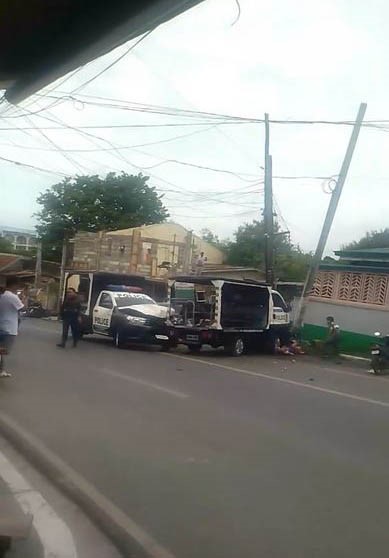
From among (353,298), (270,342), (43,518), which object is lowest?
(43,518)

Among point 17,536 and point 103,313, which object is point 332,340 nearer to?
point 103,313

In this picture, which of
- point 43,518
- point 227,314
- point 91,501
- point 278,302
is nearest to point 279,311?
point 278,302

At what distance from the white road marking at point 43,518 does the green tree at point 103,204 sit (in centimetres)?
3322

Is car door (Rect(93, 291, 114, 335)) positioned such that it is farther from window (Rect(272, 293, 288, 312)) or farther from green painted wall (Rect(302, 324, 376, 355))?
green painted wall (Rect(302, 324, 376, 355))

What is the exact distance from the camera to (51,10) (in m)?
3.78

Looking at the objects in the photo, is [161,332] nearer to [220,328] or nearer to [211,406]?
[220,328]

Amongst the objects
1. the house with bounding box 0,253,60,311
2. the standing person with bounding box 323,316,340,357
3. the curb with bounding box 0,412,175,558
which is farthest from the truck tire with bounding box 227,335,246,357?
the house with bounding box 0,253,60,311

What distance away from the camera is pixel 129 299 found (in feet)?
65.5

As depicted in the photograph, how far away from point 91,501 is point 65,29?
10.6ft

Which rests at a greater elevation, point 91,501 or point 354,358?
point 91,501

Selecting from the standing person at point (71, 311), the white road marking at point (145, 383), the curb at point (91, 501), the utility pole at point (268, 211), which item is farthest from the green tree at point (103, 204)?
the curb at point (91, 501)

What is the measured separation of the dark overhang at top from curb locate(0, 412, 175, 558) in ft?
9.88

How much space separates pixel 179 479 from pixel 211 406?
3921 millimetres

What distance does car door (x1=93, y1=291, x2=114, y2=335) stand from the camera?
1941 cm
